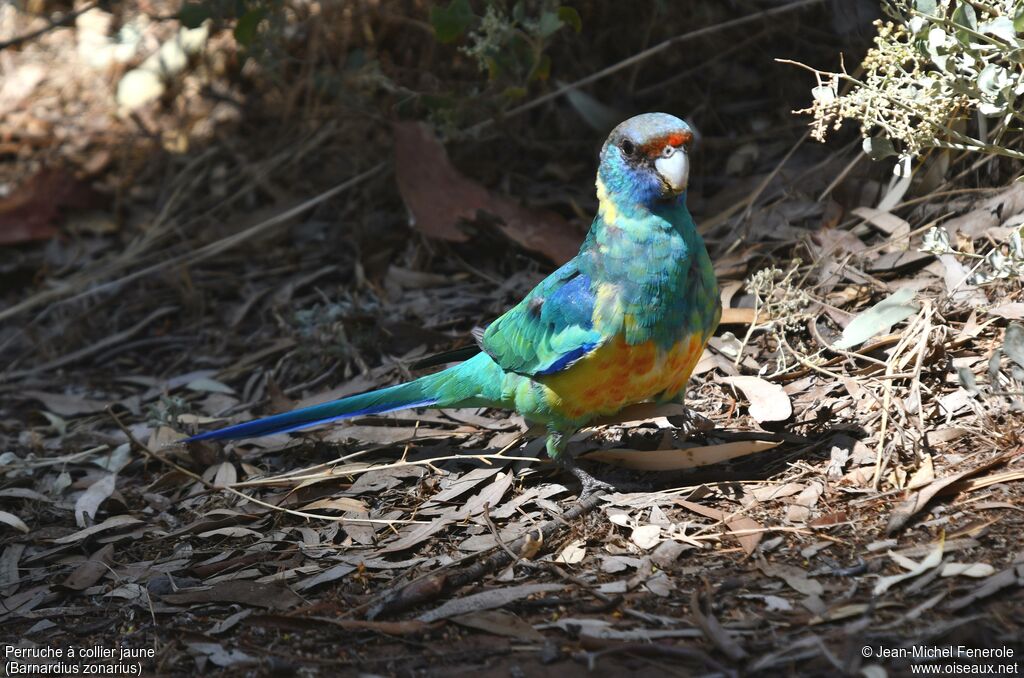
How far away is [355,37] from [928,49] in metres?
3.08

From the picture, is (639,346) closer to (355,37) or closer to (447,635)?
(447,635)

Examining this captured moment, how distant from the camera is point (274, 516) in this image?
308cm

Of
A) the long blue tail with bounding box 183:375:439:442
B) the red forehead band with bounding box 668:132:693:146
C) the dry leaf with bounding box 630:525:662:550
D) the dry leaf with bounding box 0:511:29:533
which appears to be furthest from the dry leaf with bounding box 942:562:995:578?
the dry leaf with bounding box 0:511:29:533

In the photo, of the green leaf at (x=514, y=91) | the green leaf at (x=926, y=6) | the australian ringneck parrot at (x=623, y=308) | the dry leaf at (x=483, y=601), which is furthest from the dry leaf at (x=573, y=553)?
the green leaf at (x=514, y=91)

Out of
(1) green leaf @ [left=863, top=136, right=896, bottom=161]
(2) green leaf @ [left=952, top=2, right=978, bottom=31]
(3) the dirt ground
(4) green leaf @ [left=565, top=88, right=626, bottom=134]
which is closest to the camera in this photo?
(3) the dirt ground

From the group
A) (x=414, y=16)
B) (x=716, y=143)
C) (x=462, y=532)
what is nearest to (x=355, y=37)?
(x=414, y=16)

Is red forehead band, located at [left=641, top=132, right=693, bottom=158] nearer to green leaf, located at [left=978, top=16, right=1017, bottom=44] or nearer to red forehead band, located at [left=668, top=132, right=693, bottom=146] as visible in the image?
red forehead band, located at [left=668, top=132, right=693, bottom=146]

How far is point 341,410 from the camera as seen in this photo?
320cm

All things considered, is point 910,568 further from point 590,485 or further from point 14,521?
point 14,521

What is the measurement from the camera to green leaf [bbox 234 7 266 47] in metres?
3.96

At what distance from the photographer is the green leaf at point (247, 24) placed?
13.0 feet

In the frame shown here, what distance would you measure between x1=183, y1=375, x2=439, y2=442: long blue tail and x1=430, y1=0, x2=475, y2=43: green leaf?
1.40 m

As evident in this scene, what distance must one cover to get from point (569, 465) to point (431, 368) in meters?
0.88

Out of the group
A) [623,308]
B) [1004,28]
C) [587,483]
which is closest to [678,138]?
[623,308]
